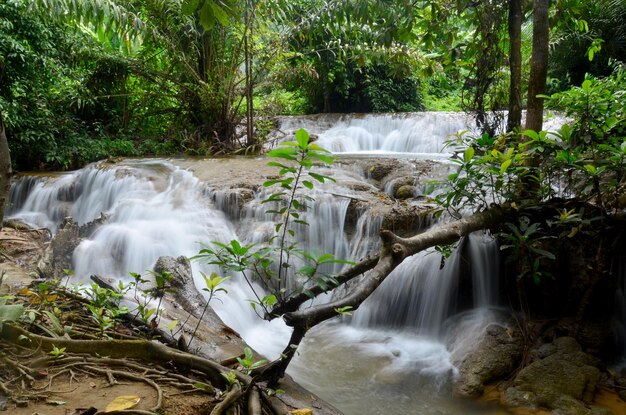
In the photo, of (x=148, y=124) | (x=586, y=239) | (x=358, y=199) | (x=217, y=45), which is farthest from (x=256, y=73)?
(x=586, y=239)

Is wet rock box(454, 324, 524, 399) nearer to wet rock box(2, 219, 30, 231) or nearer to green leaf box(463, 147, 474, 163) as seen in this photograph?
green leaf box(463, 147, 474, 163)

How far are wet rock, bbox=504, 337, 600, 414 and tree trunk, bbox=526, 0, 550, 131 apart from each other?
1934mm

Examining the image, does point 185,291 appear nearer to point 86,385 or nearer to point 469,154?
point 86,385

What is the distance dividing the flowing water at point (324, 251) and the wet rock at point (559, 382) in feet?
0.92

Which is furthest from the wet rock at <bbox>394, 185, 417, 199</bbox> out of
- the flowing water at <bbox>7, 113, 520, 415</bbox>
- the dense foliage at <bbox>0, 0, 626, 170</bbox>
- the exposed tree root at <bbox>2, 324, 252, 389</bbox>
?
the exposed tree root at <bbox>2, 324, 252, 389</bbox>

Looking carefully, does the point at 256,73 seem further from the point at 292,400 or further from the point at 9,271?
the point at 292,400

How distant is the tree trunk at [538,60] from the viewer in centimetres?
379

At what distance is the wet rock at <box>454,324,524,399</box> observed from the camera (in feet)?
11.7

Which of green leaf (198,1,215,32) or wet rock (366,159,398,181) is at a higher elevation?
green leaf (198,1,215,32)

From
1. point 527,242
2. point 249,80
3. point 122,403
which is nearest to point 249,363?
point 122,403

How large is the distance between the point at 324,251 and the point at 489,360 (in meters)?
2.48

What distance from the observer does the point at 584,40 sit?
10688mm

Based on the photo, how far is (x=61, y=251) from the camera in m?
4.77

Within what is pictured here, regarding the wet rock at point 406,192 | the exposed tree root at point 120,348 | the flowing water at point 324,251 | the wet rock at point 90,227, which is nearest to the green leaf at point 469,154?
the flowing water at point 324,251
